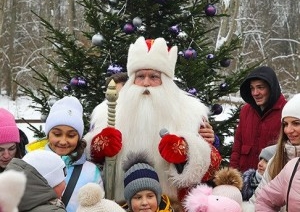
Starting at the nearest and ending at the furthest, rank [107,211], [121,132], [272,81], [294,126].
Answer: [107,211], [294,126], [121,132], [272,81]

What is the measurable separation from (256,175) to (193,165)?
764mm

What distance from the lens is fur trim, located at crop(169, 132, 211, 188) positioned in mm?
3914

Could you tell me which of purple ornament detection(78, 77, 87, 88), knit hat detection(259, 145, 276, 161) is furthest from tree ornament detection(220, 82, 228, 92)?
purple ornament detection(78, 77, 87, 88)

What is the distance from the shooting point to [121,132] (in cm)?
418

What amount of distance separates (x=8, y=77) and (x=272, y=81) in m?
25.9

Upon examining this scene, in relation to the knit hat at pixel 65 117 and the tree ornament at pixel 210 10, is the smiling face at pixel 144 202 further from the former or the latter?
the tree ornament at pixel 210 10

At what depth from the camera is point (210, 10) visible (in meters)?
5.31

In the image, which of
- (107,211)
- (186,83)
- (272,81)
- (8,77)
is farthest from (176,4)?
(8,77)

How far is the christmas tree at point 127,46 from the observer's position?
526cm

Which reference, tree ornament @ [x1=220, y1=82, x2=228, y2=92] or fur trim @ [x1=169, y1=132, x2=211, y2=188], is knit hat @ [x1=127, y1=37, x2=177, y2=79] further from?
tree ornament @ [x1=220, y1=82, x2=228, y2=92]

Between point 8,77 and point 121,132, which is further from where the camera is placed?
point 8,77

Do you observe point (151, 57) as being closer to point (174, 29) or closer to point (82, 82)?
point (174, 29)

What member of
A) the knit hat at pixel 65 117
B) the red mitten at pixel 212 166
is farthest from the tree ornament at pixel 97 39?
the red mitten at pixel 212 166

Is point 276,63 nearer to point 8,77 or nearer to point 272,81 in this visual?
point 8,77
